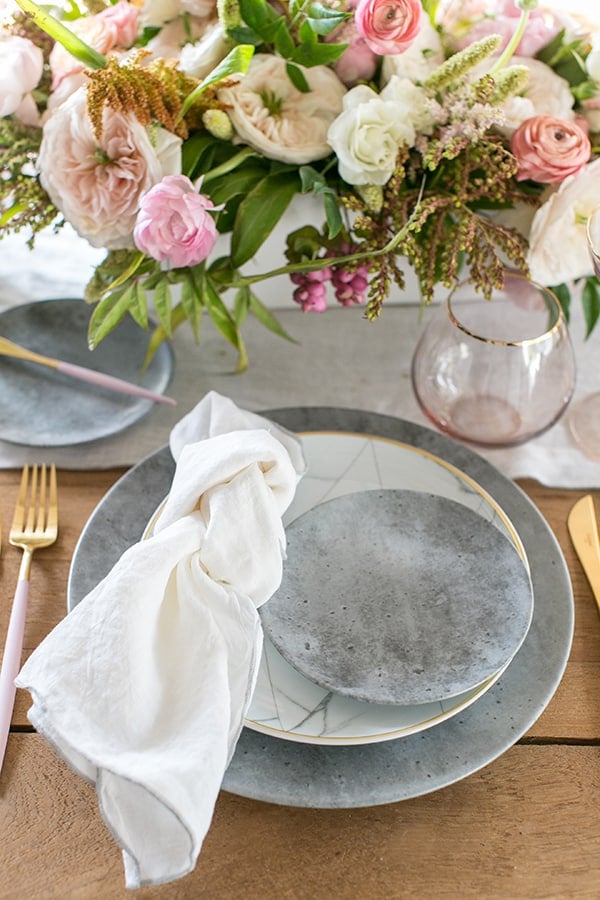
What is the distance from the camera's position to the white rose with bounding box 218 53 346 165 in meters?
0.67

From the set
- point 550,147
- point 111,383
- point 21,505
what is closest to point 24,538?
point 21,505

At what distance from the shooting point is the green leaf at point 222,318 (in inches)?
28.5

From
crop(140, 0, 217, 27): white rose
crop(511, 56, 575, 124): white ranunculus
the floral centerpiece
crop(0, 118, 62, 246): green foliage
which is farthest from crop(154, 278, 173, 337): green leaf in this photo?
crop(511, 56, 575, 124): white ranunculus

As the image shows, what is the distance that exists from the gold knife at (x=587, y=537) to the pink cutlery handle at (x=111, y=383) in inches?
13.9

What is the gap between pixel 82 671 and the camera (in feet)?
1.52

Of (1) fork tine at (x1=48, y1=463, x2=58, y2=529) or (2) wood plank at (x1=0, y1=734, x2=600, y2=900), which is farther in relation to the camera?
(1) fork tine at (x1=48, y1=463, x2=58, y2=529)

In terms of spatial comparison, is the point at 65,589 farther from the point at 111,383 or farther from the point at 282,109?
the point at 282,109

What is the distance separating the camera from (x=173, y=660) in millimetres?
485

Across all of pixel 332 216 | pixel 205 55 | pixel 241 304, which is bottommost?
pixel 241 304

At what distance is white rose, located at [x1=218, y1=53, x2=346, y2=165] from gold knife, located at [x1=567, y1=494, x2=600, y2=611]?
0.34m

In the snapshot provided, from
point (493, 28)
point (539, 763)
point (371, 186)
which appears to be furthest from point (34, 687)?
point (493, 28)

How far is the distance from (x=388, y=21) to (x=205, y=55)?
15cm

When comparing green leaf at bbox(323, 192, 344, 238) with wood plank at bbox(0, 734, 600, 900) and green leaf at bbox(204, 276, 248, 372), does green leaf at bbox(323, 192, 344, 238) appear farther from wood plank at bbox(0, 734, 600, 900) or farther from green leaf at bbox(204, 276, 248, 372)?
wood plank at bbox(0, 734, 600, 900)

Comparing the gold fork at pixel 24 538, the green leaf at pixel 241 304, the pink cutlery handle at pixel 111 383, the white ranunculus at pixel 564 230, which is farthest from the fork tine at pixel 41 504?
the white ranunculus at pixel 564 230
